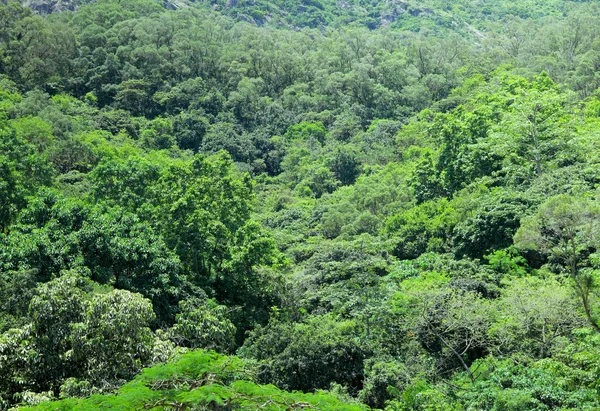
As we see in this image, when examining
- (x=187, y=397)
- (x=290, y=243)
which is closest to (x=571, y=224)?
(x=187, y=397)

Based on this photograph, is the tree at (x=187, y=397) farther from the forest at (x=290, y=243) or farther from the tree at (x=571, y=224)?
the tree at (x=571, y=224)

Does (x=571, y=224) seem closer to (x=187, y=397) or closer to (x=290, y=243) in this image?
(x=187, y=397)

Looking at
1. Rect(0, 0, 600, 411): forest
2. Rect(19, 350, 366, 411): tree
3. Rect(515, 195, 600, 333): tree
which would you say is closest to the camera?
Rect(19, 350, 366, 411): tree

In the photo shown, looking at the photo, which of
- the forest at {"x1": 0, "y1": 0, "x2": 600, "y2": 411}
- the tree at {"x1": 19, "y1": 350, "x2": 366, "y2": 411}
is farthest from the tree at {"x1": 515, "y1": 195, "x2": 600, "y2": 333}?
the tree at {"x1": 19, "y1": 350, "x2": 366, "y2": 411}

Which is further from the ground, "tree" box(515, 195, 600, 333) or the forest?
"tree" box(515, 195, 600, 333)

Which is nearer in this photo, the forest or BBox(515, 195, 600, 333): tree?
BBox(515, 195, 600, 333): tree

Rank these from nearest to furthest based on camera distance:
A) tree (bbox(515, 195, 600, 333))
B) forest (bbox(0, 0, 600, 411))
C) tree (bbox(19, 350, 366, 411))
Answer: tree (bbox(19, 350, 366, 411)), tree (bbox(515, 195, 600, 333)), forest (bbox(0, 0, 600, 411))

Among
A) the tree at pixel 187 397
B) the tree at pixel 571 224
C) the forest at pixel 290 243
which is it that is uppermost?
the tree at pixel 571 224

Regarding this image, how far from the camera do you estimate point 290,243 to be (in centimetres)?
3155

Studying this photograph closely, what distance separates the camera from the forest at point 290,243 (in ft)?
40.5

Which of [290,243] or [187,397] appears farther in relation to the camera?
[290,243]

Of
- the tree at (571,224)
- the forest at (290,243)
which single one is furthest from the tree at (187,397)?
the tree at (571,224)

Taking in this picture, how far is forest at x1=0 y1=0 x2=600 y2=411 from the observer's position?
1234cm

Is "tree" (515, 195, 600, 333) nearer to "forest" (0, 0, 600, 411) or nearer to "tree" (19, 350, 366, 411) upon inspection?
"forest" (0, 0, 600, 411)
